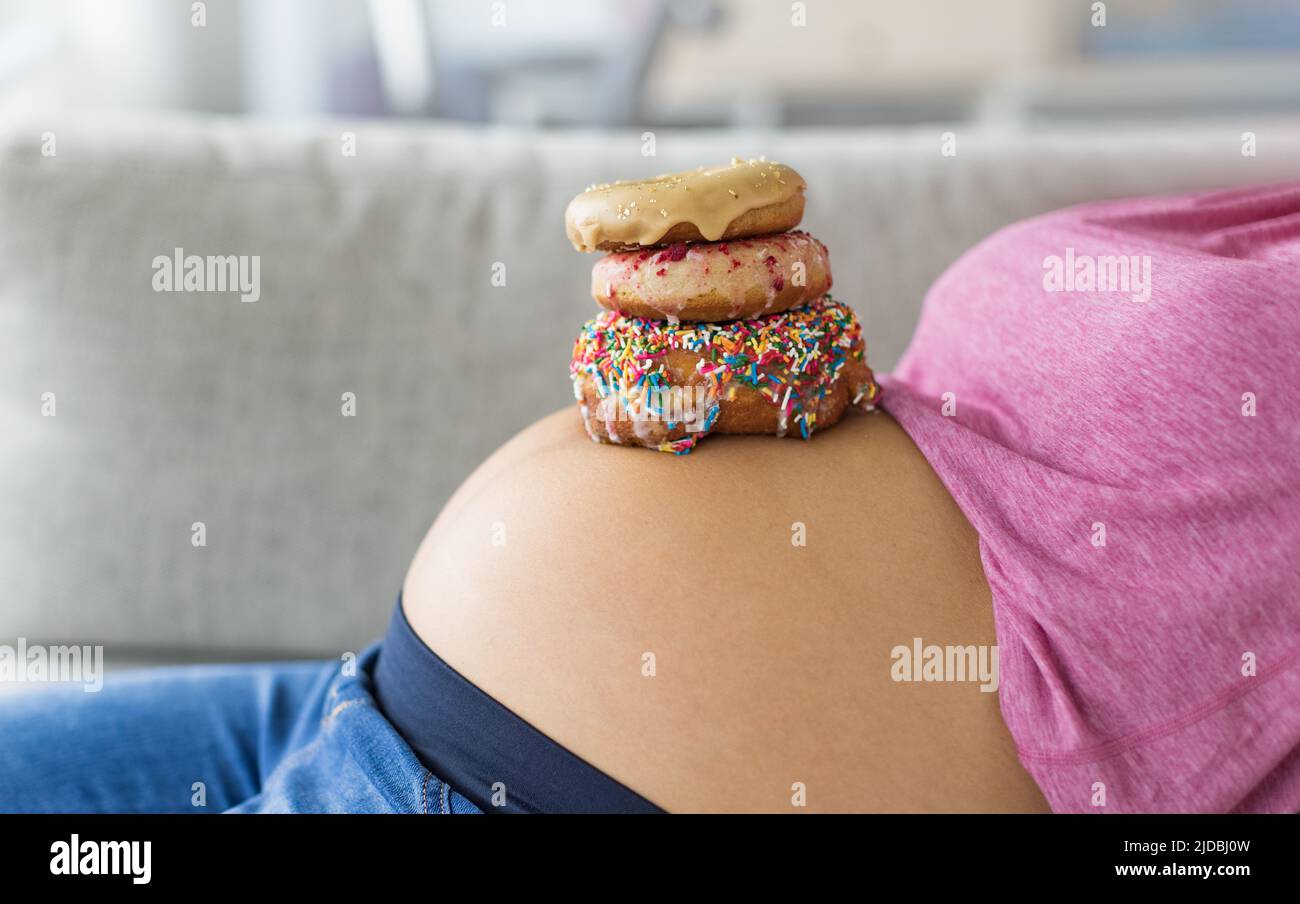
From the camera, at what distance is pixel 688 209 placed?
745 mm

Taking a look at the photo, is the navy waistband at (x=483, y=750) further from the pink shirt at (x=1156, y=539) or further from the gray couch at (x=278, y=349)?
the gray couch at (x=278, y=349)

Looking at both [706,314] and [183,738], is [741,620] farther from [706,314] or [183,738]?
[183,738]

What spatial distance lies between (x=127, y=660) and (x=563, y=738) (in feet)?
2.57

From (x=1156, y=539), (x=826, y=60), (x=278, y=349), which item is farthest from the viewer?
(x=826, y=60)

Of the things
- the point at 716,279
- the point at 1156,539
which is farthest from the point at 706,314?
the point at 1156,539

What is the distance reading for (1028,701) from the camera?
675 millimetres

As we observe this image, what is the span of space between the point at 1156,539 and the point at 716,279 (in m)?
0.33

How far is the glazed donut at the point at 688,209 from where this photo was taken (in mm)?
749

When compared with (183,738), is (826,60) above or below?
above

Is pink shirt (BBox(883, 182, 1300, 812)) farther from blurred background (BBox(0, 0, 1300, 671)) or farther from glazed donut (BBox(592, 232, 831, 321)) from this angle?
blurred background (BBox(0, 0, 1300, 671))

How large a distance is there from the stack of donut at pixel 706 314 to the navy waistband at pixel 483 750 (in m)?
0.21
